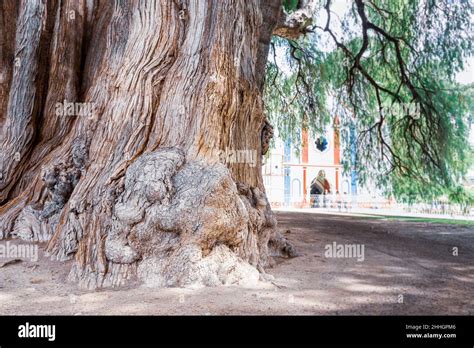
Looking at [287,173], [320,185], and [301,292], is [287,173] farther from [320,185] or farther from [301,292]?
[301,292]

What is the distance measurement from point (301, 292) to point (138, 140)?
230cm

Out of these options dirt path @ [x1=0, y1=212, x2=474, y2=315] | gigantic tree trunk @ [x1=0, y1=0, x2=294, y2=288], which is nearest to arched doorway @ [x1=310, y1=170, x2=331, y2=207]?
gigantic tree trunk @ [x1=0, y1=0, x2=294, y2=288]

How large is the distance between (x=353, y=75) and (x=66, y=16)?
7.21m

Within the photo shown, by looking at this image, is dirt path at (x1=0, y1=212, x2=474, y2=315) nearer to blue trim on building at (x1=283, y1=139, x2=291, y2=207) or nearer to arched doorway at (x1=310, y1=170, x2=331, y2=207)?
blue trim on building at (x1=283, y1=139, x2=291, y2=207)

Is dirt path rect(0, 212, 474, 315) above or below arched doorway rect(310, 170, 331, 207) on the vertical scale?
below

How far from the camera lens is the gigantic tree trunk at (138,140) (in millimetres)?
3410

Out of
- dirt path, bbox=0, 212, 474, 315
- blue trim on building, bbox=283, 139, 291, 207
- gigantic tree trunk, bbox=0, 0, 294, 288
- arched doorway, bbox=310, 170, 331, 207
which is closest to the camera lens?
dirt path, bbox=0, 212, 474, 315

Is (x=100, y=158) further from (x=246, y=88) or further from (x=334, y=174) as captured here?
(x=334, y=174)

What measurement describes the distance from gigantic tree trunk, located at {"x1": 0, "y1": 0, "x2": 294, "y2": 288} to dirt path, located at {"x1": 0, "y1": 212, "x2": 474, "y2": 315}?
0.91ft

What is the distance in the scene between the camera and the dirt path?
8.69 feet

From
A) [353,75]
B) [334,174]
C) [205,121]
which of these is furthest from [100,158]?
[334,174]

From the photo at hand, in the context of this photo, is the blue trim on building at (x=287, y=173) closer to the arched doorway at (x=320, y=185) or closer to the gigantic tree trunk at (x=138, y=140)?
the arched doorway at (x=320, y=185)

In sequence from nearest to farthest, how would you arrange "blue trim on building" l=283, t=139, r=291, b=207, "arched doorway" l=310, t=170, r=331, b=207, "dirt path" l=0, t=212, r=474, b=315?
"dirt path" l=0, t=212, r=474, b=315
"blue trim on building" l=283, t=139, r=291, b=207
"arched doorway" l=310, t=170, r=331, b=207

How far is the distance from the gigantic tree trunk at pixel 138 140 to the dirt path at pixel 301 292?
0.91 ft
